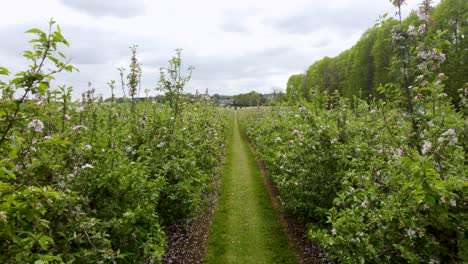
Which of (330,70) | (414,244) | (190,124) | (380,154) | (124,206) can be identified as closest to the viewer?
(414,244)

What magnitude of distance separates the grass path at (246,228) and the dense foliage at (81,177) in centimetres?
167

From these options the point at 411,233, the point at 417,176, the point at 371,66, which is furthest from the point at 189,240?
the point at 371,66

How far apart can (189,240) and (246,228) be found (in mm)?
2131

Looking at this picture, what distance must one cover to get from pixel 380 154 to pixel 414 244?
7.95 ft

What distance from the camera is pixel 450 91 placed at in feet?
86.8

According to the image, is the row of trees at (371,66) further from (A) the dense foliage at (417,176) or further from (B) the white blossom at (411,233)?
(B) the white blossom at (411,233)

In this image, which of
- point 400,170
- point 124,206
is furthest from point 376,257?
point 124,206

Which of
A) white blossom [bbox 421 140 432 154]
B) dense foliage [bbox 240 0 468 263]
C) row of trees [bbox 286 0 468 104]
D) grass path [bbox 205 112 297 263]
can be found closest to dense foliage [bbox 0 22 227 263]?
grass path [bbox 205 112 297 263]

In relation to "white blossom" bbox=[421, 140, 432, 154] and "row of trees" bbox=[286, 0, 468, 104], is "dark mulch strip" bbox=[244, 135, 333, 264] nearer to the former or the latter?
"white blossom" bbox=[421, 140, 432, 154]

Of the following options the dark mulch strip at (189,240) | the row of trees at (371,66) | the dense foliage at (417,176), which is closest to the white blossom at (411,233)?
A: the dense foliage at (417,176)

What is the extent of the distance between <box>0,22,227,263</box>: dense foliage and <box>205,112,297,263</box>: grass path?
167 cm

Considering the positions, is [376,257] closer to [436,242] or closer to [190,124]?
[436,242]

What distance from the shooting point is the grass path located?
8.34 m

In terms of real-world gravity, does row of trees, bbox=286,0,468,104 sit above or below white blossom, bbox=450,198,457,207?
above
